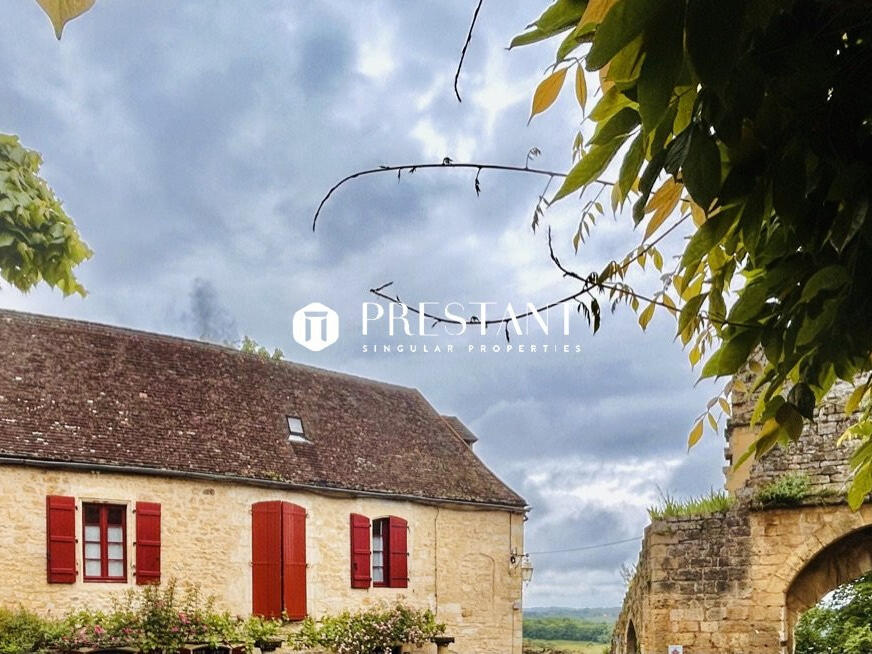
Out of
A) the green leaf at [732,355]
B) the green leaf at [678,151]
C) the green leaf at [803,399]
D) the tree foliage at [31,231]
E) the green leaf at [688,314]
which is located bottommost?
the green leaf at [803,399]

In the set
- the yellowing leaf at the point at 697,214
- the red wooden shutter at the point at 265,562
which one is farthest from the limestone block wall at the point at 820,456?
the yellowing leaf at the point at 697,214

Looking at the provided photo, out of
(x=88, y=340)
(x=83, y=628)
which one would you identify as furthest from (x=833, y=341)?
(x=88, y=340)

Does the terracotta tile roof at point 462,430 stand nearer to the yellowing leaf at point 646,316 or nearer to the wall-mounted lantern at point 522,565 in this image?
the wall-mounted lantern at point 522,565

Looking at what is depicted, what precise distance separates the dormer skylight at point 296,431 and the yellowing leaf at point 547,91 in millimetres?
15195

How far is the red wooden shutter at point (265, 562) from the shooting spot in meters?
14.6

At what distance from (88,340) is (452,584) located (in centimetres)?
749

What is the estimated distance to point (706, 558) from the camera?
33.2 ft

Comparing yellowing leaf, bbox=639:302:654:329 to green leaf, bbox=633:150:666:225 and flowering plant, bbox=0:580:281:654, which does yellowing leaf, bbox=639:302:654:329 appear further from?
flowering plant, bbox=0:580:281:654

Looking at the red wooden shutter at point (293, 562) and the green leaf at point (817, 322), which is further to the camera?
the red wooden shutter at point (293, 562)

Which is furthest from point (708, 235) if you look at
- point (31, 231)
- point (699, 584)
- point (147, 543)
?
point (31, 231)

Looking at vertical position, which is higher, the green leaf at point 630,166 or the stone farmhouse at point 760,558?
the green leaf at point 630,166

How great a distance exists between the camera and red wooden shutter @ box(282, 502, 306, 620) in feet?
48.5

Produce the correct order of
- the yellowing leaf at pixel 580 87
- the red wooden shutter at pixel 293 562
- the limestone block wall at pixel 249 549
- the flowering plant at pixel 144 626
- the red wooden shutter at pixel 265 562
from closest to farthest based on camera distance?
the yellowing leaf at pixel 580 87 → the flowering plant at pixel 144 626 → the limestone block wall at pixel 249 549 → the red wooden shutter at pixel 265 562 → the red wooden shutter at pixel 293 562

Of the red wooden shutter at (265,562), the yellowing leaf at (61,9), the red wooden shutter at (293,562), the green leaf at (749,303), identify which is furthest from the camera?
the red wooden shutter at (293,562)
